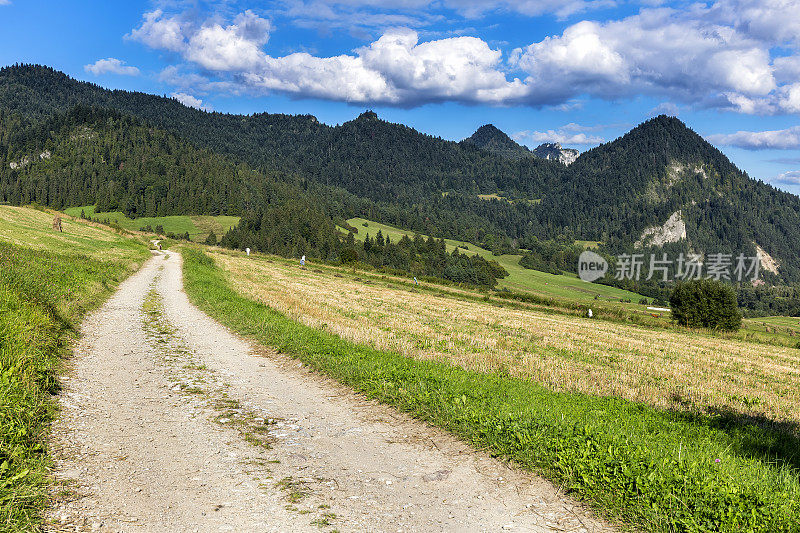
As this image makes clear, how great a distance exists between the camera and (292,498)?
5.68 meters

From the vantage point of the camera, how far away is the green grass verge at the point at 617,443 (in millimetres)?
5262

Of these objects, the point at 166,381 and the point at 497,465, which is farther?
the point at 166,381

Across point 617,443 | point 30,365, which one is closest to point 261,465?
point 617,443

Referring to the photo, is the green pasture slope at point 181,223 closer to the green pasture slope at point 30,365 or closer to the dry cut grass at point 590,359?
the dry cut grass at point 590,359

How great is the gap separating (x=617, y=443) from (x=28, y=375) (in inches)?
402

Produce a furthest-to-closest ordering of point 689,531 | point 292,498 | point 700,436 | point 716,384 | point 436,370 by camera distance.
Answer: point 716,384 → point 436,370 → point 700,436 → point 292,498 → point 689,531

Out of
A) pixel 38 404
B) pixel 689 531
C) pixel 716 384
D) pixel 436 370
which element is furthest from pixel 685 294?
pixel 38 404

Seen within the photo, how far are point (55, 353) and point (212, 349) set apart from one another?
414cm

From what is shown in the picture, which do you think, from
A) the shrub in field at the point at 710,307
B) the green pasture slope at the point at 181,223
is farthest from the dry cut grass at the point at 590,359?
the green pasture slope at the point at 181,223

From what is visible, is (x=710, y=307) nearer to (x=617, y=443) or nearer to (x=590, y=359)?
(x=590, y=359)

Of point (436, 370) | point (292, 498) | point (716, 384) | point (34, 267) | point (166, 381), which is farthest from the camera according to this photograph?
point (34, 267)

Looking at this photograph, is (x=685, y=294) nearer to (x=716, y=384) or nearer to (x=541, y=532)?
(x=716, y=384)

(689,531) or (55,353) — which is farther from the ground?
(689,531)

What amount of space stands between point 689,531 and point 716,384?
14301 millimetres
